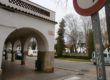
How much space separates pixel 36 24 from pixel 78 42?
46.9 m

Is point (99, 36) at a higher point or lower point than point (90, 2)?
lower

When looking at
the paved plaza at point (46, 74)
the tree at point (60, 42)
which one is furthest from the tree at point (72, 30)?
the paved plaza at point (46, 74)

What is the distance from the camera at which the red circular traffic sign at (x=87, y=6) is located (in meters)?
2.32

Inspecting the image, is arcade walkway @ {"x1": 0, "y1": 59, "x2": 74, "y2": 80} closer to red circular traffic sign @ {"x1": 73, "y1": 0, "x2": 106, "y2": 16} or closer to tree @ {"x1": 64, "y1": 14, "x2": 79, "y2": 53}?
red circular traffic sign @ {"x1": 73, "y1": 0, "x2": 106, "y2": 16}

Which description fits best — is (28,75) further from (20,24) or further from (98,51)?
(98,51)

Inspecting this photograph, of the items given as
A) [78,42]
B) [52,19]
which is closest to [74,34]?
[78,42]

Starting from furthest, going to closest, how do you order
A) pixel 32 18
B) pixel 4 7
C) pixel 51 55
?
pixel 51 55 → pixel 32 18 → pixel 4 7

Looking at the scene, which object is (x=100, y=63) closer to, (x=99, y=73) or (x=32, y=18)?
(x=99, y=73)

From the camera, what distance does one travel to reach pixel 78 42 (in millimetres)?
59031

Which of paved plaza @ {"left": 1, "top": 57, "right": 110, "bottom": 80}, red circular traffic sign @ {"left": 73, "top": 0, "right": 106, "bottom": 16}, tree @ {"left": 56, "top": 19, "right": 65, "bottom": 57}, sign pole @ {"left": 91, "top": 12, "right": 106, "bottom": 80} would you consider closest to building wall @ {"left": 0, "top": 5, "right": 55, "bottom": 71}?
paved plaza @ {"left": 1, "top": 57, "right": 110, "bottom": 80}

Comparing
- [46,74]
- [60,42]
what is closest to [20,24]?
[46,74]

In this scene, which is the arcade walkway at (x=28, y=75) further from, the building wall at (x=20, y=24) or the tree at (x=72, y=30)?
the tree at (x=72, y=30)

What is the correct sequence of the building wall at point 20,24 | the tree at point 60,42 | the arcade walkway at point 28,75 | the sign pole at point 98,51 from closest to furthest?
the sign pole at point 98,51
the building wall at point 20,24
the arcade walkway at point 28,75
the tree at point 60,42

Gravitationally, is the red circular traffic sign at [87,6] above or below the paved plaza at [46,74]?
above
